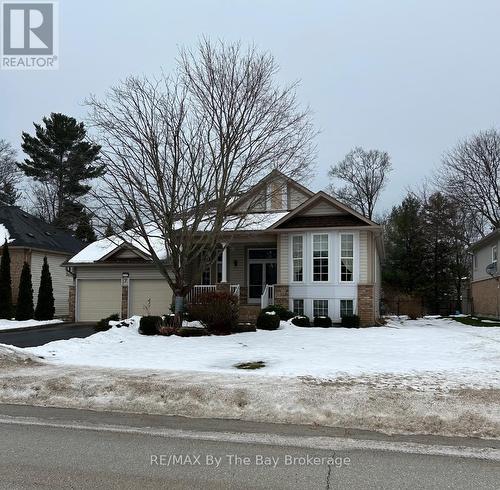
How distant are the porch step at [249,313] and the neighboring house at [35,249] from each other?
35.1ft

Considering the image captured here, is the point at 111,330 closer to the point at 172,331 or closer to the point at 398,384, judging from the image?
the point at 172,331

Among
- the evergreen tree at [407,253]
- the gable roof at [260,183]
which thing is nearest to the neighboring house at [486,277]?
the evergreen tree at [407,253]

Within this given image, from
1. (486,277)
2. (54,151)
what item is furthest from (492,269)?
(54,151)

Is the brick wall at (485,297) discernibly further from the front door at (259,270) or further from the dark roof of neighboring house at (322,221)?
the front door at (259,270)

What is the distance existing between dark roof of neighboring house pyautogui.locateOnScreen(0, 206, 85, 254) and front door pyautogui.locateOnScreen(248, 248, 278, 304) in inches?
474

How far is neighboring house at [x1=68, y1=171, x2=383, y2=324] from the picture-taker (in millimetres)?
21391

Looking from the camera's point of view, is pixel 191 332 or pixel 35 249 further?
pixel 35 249

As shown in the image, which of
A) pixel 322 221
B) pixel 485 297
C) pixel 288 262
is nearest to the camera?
pixel 322 221

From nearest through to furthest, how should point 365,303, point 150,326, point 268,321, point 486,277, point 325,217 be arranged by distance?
1. point 150,326
2. point 268,321
3. point 365,303
4. point 325,217
5. point 486,277

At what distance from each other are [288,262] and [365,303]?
353cm

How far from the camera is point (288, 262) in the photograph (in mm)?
22344

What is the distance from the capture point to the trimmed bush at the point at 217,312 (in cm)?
1775

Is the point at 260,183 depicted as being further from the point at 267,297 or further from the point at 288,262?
the point at 267,297

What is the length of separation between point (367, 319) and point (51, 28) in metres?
15.1
